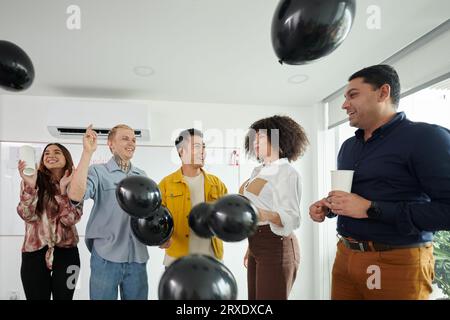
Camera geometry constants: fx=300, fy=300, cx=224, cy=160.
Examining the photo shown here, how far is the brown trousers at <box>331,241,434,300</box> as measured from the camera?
1.04 m

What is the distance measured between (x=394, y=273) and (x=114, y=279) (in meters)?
1.29

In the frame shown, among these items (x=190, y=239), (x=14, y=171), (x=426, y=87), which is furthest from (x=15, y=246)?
(x=426, y=87)

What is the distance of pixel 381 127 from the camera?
3.76ft

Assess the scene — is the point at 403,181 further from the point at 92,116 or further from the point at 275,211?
the point at 92,116

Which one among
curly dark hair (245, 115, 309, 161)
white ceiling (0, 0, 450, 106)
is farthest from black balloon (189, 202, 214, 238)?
white ceiling (0, 0, 450, 106)

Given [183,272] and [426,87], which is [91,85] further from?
[426,87]

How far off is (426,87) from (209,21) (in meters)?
1.52

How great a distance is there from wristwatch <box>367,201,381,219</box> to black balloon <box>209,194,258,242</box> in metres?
0.40

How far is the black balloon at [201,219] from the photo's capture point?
1021 mm

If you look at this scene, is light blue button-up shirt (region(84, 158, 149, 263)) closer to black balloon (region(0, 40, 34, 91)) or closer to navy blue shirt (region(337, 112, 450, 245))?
black balloon (region(0, 40, 34, 91))

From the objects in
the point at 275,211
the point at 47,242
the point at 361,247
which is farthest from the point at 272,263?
the point at 47,242

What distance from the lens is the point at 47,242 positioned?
1.73 m

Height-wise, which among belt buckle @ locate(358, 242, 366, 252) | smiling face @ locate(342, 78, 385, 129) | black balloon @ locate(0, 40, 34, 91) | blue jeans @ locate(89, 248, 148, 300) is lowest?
blue jeans @ locate(89, 248, 148, 300)
